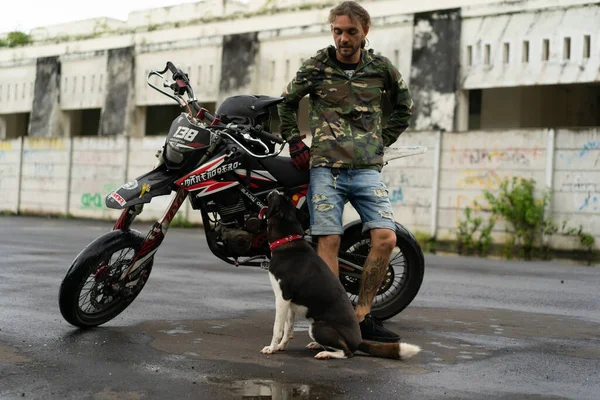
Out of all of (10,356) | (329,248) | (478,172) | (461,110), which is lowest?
(10,356)

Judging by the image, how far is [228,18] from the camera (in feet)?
73.5

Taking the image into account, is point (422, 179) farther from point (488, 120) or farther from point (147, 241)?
point (147, 241)

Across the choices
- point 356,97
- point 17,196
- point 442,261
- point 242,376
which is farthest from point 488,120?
point 242,376

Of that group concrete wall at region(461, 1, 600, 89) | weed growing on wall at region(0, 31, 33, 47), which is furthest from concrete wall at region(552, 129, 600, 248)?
weed growing on wall at region(0, 31, 33, 47)

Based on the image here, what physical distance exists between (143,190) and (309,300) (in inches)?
56.1

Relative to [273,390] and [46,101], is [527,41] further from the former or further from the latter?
[46,101]

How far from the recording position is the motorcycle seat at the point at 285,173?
5645mm

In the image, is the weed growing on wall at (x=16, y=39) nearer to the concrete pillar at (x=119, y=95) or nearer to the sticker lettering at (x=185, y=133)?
the concrete pillar at (x=119, y=95)

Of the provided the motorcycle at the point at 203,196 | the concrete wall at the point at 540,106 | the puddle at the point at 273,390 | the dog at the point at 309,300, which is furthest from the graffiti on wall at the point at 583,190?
the puddle at the point at 273,390

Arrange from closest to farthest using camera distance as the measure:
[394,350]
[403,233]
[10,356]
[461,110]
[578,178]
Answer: [10,356], [394,350], [403,233], [578,178], [461,110]

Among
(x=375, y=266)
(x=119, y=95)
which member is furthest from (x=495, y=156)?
(x=119, y=95)

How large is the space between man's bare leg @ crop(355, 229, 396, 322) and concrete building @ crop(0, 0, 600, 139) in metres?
11.2

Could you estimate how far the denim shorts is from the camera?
5.32m

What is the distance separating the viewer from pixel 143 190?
551 centimetres
